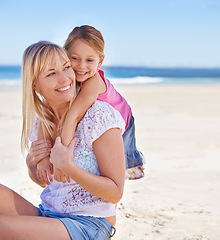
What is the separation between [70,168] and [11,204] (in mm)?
427

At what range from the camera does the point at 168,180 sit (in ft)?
14.8

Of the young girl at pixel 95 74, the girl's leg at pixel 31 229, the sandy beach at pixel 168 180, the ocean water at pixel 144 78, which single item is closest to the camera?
the girl's leg at pixel 31 229

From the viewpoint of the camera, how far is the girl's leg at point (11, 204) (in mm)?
2057

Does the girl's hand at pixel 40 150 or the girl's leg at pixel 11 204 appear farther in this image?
the girl's hand at pixel 40 150

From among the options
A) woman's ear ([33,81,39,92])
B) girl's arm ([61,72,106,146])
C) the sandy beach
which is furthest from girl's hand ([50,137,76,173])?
the sandy beach

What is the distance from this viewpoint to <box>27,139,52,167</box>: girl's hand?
232 cm

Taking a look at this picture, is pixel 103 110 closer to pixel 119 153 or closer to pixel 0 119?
pixel 119 153

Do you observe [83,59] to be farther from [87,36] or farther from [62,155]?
[62,155]

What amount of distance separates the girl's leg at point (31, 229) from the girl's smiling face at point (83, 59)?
1.10 meters

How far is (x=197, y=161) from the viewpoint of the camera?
17.6 ft

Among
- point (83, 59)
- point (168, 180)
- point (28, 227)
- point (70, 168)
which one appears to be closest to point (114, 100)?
point (83, 59)

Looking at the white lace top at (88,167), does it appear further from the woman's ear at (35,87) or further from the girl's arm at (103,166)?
the woman's ear at (35,87)

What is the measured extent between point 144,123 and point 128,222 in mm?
5329

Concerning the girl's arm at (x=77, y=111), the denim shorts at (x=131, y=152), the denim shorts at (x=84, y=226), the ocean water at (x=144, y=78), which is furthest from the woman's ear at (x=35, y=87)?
the ocean water at (x=144, y=78)
